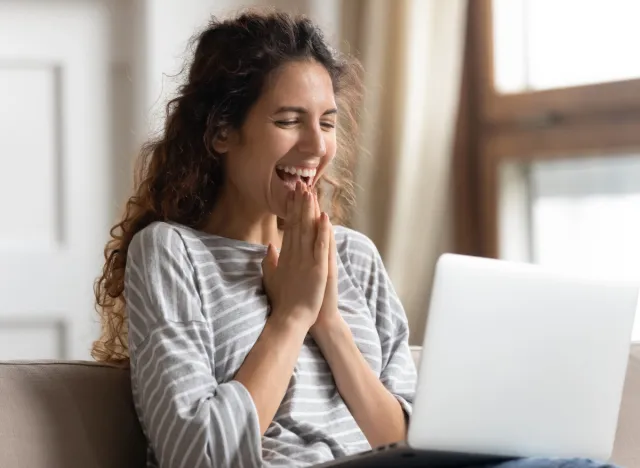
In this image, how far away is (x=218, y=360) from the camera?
1.48 metres

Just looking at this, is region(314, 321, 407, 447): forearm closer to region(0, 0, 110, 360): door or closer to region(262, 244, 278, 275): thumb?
region(262, 244, 278, 275): thumb

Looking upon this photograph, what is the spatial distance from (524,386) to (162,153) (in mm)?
750

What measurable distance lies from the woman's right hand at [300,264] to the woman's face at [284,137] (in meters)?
0.03

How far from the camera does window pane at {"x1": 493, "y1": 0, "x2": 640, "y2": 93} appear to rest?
2.43 metres

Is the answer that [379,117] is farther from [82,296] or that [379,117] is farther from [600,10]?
[82,296]

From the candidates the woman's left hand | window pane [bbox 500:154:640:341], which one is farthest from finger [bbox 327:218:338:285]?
window pane [bbox 500:154:640:341]

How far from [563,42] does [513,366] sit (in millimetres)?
1516

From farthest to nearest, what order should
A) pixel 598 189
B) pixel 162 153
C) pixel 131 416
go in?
1. pixel 598 189
2. pixel 162 153
3. pixel 131 416

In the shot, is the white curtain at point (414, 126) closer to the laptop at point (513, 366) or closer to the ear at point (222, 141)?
the ear at point (222, 141)

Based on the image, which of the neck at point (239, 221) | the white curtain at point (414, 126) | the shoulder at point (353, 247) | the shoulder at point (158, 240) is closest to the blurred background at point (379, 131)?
the white curtain at point (414, 126)

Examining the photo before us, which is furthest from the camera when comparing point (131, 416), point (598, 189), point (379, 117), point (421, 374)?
point (379, 117)

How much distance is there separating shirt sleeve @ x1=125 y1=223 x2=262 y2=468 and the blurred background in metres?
1.24

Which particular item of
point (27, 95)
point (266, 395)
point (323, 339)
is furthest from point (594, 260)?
point (27, 95)

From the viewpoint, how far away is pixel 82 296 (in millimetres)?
2842
